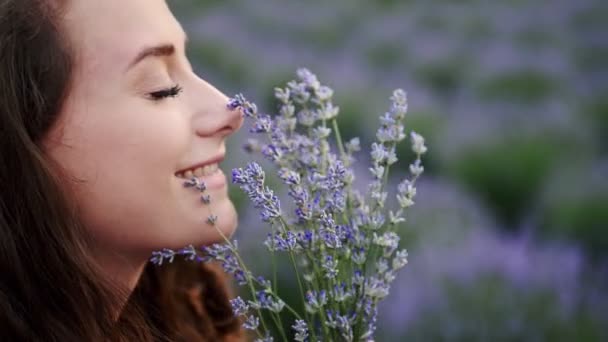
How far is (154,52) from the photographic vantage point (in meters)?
1.38

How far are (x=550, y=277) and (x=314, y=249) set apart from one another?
1231mm

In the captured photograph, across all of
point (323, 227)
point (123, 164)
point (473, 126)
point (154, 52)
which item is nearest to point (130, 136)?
point (123, 164)

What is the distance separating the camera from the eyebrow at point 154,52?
1.36 metres

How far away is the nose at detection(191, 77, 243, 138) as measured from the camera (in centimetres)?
141

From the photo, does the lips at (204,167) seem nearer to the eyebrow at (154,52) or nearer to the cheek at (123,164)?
the cheek at (123,164)

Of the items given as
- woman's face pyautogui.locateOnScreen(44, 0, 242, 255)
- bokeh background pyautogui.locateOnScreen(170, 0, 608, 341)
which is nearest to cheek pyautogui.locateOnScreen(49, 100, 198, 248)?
woman's face pyautogui.locateOnScreen(44, 0, 242, 255)

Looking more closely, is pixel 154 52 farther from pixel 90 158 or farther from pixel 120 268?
pixel 120 268

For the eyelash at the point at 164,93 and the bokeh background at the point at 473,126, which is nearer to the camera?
the eyelash at the point at 164,93

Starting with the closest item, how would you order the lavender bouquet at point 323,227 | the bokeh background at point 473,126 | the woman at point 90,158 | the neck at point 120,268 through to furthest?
1. the lavender bouquet at point 323,227
2. the woman at point 90,158
3. the neck at point 120,268
4. the bokeh background at point 473,126

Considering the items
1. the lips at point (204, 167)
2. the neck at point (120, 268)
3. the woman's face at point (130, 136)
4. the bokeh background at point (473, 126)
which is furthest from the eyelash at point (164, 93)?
the bokeh background at point (473, 126)

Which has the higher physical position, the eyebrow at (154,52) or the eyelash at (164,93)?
the eyebrow at (154,52)

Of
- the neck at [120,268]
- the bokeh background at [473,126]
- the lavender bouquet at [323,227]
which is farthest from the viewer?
the bokeh background at [473,126]

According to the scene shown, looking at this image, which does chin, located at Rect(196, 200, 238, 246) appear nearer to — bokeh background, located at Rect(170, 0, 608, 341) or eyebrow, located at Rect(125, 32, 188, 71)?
eyebrow, located at Rect(125, 32, 188, 71)

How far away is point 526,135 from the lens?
12.4 ft
